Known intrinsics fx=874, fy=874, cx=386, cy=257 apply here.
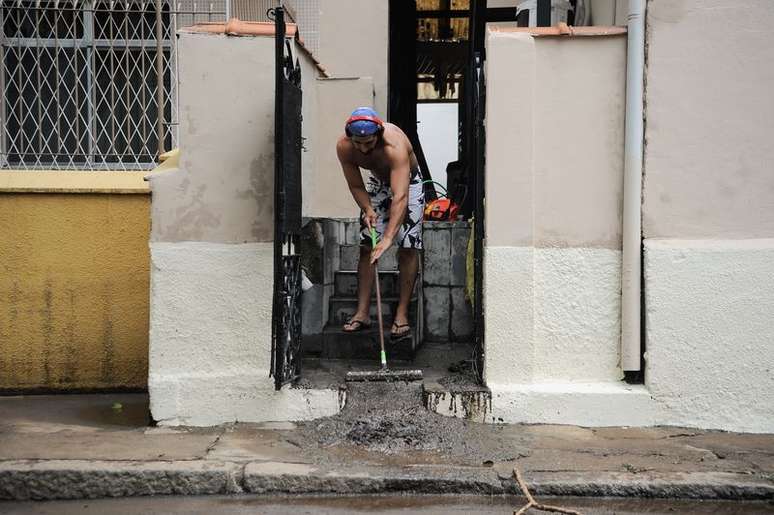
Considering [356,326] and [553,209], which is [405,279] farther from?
[553,209]

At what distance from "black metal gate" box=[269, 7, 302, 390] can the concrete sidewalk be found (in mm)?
554

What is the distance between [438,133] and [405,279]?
12941 mm

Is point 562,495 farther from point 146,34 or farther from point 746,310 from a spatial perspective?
point 146,34

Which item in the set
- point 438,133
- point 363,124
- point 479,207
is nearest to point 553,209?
point 479,207

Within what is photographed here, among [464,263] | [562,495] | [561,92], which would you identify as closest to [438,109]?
[464,263]

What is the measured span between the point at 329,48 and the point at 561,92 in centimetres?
344

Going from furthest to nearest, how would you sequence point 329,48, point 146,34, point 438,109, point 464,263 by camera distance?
point 438,109 → point 329,48 → point 146,34 → point 464,263

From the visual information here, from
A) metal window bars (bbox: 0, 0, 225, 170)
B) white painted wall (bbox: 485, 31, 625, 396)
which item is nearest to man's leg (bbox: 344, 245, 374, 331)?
white painted wall (bbox: 485, 31, 625, 396)

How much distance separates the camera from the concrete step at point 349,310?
281 inches

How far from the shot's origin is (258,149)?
6.02 metres

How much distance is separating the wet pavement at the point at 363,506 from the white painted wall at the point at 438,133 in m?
14.4

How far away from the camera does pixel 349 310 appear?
7.16m

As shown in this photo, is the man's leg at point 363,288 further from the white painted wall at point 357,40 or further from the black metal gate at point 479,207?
the white painted wall at point 357,40

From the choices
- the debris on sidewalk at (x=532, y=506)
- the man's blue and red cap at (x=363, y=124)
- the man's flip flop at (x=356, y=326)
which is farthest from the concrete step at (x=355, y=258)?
the debris on sidewalk at (x=532, y=506)
